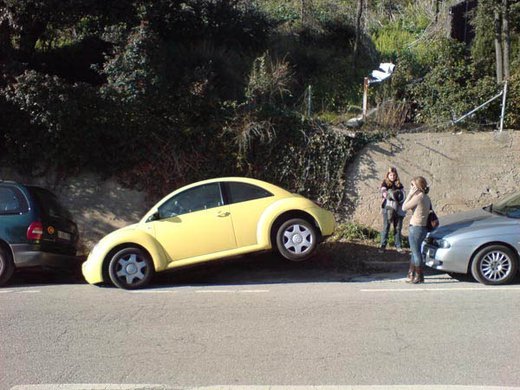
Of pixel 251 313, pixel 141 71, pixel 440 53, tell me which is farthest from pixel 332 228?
pixel 440 53

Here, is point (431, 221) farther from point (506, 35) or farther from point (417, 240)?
point (506, 35)

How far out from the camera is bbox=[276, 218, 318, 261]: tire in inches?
354

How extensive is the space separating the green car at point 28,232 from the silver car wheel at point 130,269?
4.95 ft

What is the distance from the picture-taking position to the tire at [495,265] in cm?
855

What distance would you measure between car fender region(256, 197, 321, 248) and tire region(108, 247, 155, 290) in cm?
167

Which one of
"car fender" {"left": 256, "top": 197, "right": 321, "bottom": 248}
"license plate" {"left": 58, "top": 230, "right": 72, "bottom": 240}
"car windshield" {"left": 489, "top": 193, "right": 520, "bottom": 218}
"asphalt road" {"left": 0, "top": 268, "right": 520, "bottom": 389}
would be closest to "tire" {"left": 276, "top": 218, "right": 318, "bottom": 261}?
"car fender" {"left": 256, "top": 197, "right": 321, "bottom": 248}

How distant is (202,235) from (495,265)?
418 cm

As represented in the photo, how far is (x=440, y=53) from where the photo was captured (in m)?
15.6

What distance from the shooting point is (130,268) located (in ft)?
29.2

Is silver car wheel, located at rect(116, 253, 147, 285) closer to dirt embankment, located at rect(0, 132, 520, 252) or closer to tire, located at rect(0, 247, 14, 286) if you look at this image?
tire, located at rect(0, 247, 14, 286)

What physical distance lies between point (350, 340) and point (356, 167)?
7.07 meters

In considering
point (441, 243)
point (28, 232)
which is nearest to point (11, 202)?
point (28, 232)

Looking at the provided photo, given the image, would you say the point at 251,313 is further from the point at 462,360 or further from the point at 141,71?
the point at 141,71

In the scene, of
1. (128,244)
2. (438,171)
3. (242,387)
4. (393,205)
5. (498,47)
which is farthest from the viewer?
(498,47)
